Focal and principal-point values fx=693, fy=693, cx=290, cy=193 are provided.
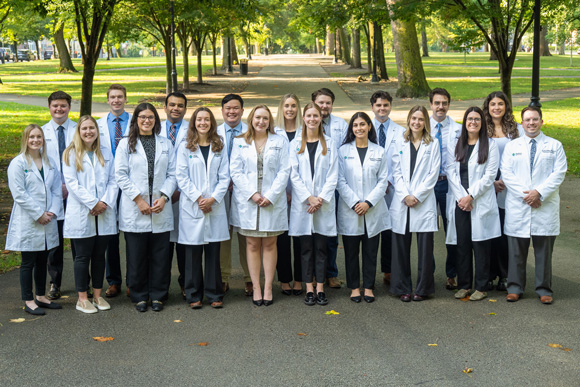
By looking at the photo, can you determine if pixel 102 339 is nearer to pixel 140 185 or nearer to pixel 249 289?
pixel 140 185

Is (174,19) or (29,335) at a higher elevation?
(174,19)

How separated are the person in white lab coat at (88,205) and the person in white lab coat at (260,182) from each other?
123 centimetres

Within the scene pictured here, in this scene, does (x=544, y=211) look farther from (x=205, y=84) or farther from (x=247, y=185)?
(x=205, y=84)

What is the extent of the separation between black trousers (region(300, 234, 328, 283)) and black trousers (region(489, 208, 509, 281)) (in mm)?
1832

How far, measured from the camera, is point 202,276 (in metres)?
7.02

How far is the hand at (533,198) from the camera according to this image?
690 centimetres

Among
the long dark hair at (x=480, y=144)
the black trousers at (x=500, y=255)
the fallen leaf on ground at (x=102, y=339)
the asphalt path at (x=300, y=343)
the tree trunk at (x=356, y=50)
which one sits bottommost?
the asphalt path at (x=300, y=343)

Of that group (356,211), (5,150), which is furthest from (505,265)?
(5,150)

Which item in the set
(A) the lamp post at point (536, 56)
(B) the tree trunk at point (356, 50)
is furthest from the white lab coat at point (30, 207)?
(B) the tree trunk at point (356, 50)

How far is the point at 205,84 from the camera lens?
3659 cm

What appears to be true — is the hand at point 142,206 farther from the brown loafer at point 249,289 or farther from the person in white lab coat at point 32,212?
the brown loafer at point 249,289

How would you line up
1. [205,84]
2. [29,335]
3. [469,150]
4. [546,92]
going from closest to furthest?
1. [29,335]
2. [469,150]
3. [546,92]
4. [205,84]

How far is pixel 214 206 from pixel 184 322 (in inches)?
47.2

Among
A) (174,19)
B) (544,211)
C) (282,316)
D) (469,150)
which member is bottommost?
(282,316)
